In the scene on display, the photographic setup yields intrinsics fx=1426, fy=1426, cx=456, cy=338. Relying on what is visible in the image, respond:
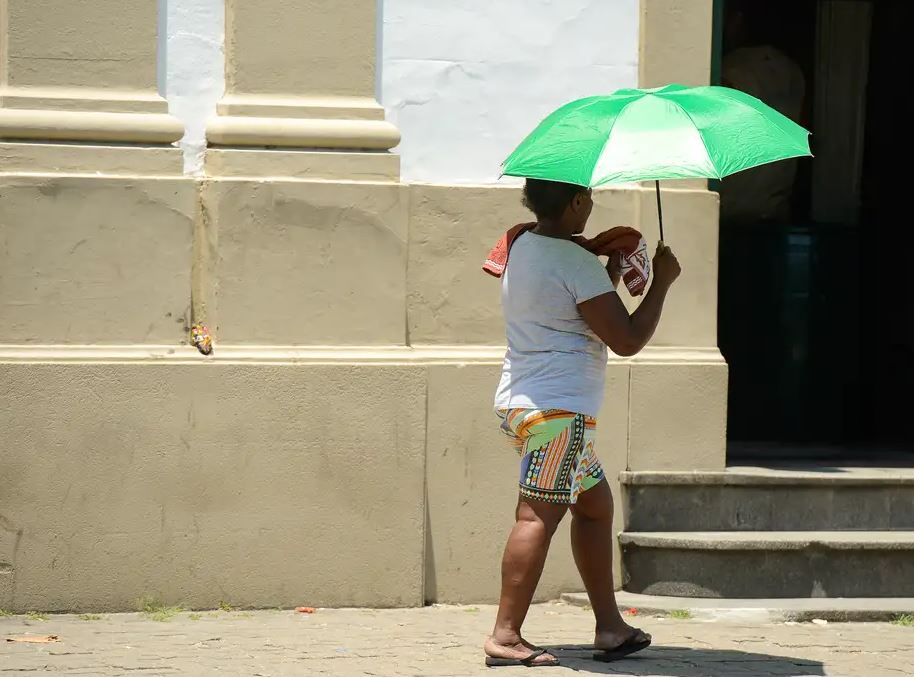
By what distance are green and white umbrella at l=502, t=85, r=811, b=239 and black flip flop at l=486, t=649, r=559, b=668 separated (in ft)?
5.46

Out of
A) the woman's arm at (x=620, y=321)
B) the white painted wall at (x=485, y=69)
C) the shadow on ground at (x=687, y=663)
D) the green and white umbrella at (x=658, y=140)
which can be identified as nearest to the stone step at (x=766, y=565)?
the shadow on ground at (x=687, y=663)

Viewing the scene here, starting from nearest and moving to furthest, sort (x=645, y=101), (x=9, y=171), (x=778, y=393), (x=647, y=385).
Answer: (x=645, y=101)
(x=9, y=171)
(x=647, y=385)
(x=778, y=393)

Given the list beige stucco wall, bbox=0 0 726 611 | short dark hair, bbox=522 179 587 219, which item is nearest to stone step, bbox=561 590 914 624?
beige stucco wall, bbox=0 0 726 611

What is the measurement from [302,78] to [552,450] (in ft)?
6.99

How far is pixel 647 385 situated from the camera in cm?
625

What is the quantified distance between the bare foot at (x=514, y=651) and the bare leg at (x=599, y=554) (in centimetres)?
25

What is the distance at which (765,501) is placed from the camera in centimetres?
633

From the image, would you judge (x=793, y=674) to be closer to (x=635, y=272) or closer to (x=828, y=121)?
(x=635, y=272)

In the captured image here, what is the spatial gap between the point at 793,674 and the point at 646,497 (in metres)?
1.37

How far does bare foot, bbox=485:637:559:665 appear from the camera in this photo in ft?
16.2

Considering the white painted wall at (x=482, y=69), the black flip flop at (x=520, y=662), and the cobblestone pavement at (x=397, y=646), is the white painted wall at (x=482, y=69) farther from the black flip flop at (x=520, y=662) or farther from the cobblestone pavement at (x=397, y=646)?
the black flip flop at (x=520, y=662)

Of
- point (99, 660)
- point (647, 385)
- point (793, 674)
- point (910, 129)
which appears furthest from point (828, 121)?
point (99, 660)

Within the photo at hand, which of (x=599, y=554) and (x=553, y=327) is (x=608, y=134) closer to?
(x=553, y=327)

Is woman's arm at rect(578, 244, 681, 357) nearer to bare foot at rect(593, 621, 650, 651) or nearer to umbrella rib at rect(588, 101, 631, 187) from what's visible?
umbrella rib at rect(588, 101, 631, 187)
